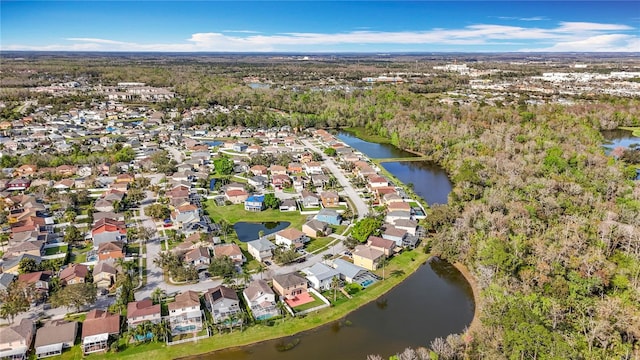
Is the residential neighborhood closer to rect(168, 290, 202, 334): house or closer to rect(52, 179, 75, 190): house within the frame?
rect(168, 290, 202, 334): house

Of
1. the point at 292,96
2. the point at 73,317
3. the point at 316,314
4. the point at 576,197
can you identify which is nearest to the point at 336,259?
the point at 316,314

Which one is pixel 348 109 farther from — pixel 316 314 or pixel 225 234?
pixel 316 314

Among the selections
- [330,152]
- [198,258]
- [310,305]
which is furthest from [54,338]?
[330,152]

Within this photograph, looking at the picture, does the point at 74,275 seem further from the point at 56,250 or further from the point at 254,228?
the point at 254,228

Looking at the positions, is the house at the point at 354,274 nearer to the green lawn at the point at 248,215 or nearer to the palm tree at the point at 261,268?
the palm tree at the point at 261,268

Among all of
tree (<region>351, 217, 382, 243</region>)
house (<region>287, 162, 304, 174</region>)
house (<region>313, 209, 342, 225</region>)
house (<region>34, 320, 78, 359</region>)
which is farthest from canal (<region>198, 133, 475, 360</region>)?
house (<region>287, 162, 304, 174</region>)

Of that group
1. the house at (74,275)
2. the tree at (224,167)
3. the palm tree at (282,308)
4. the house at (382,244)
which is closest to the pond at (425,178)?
the house at (382,244)
